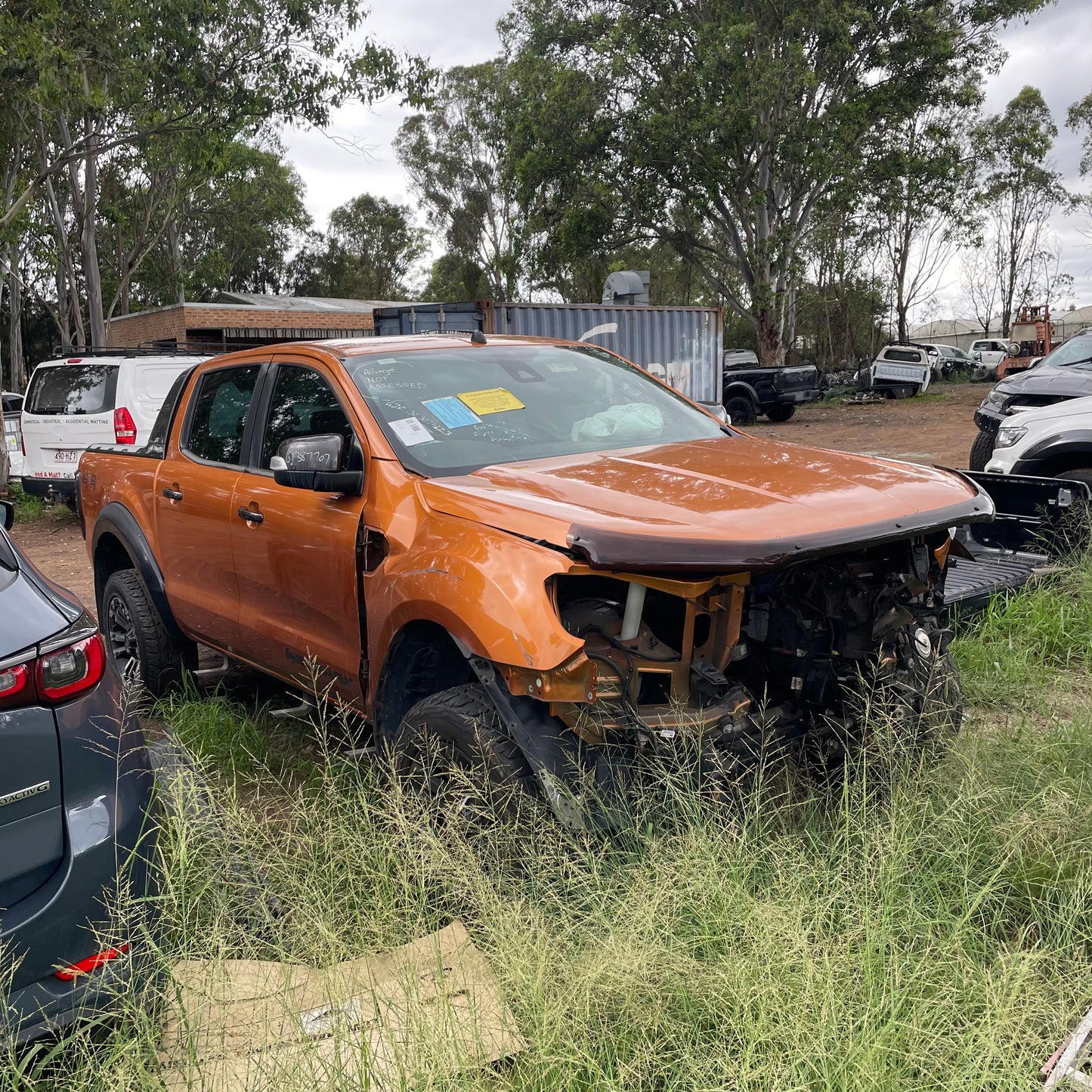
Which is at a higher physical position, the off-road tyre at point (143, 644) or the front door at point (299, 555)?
the front door at point (299, 555)

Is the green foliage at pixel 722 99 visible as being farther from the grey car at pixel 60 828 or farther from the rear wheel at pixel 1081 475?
the grey car at pixel 60 828

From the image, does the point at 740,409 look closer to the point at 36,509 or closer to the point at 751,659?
the point at 36,509

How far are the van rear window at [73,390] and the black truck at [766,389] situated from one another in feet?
47.1

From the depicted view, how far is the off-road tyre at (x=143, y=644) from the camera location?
5.09 m

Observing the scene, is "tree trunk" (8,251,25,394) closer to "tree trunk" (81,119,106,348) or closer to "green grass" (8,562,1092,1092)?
"tree trunk" (81,119,106,348)

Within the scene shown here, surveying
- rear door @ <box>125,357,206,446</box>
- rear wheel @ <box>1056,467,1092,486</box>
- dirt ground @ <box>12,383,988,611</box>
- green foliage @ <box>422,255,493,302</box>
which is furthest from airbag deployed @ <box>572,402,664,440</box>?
green foliage @ <box>422,255,493,302</box>

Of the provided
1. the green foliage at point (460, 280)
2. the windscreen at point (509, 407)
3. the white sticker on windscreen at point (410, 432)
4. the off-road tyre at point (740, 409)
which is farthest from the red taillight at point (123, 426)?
the green foliage at point (460, 280)

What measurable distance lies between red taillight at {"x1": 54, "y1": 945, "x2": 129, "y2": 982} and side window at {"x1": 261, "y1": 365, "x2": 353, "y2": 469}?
203cm

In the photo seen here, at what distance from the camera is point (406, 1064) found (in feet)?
6.89

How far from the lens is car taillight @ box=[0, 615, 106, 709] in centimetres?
222

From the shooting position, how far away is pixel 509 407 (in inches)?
158

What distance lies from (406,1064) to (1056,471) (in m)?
6.79

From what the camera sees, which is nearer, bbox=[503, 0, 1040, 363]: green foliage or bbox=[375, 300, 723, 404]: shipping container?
bbox=[375, 300, 723, 404]: shipping container

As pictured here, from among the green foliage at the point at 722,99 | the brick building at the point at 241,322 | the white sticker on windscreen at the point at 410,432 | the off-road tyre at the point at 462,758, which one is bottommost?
the off-road tyre at the point at 462,758
